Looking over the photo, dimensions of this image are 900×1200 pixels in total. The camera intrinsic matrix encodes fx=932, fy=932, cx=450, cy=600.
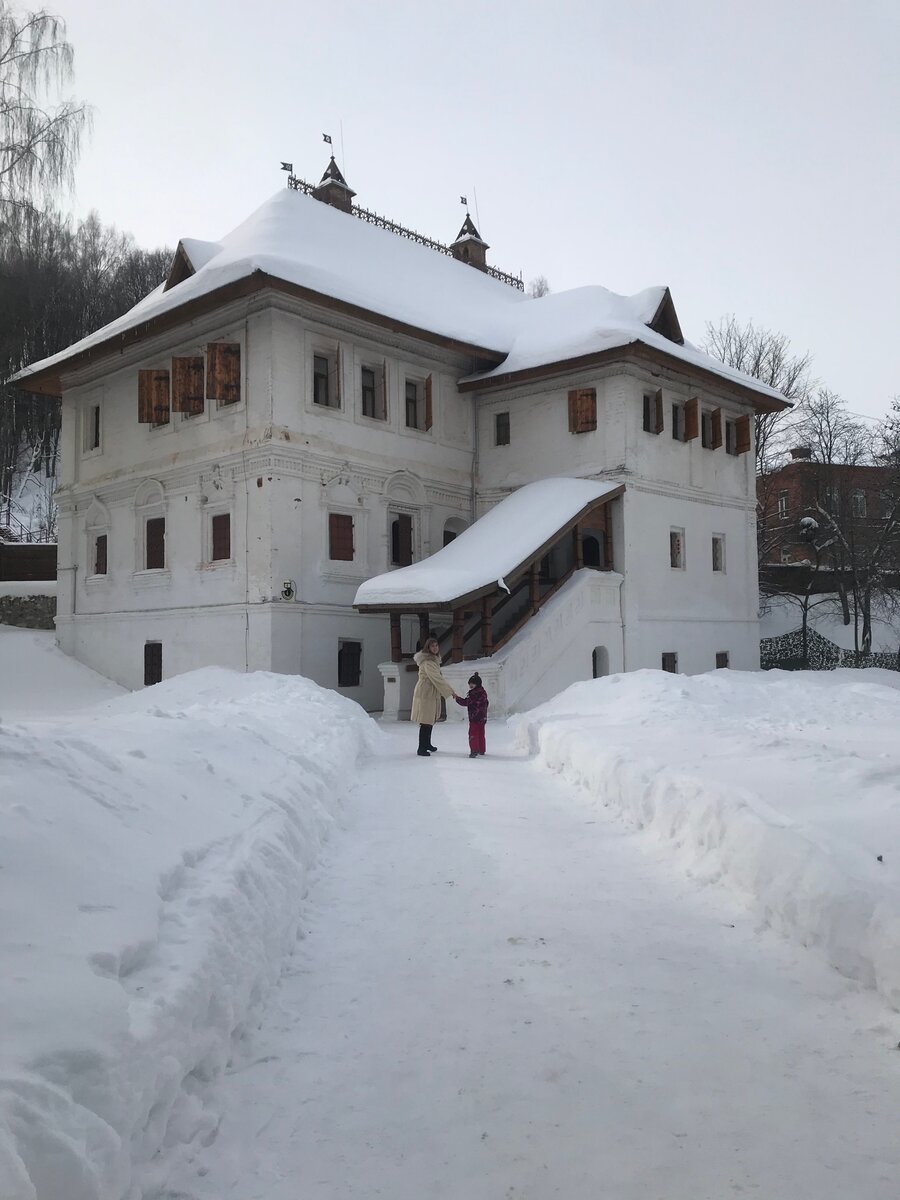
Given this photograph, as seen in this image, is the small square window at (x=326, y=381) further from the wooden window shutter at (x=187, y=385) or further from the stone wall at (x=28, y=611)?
the stone wall at (x=28, y=611)

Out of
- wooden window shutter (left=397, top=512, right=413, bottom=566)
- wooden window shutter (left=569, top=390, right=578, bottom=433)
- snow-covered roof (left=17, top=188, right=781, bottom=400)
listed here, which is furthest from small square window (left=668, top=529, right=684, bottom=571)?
wooden window shutter (left=397, top=512, right=413, bottom=566)

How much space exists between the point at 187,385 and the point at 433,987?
818 inches

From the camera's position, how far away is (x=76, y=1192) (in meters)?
2.35

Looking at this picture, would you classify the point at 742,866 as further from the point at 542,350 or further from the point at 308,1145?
the point at 542,350

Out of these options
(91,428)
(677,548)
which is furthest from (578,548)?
(91,428)

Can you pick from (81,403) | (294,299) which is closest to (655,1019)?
(294,299)

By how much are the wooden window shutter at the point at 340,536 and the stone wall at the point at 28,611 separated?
12.4m

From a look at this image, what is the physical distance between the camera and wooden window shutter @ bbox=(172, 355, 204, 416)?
901 inches

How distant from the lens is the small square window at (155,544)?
81.0ft

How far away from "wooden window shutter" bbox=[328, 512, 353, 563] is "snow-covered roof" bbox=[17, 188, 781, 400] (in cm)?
498

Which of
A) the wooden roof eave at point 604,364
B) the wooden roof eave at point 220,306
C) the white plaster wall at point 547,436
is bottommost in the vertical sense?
the white plaster wall at point 547,436

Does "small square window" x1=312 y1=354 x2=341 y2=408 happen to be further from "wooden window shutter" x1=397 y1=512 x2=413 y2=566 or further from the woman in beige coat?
the woman in beige coat

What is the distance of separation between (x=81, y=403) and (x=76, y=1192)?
2797cm

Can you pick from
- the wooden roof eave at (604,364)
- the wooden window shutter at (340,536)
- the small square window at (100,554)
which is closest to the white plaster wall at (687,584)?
the wooden roof eave at (604,364)
